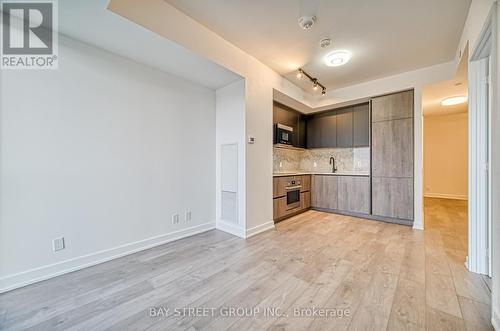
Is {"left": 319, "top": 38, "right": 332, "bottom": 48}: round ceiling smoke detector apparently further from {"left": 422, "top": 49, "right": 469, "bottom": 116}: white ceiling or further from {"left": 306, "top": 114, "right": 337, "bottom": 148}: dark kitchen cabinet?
{"left": 306, "top": 114, "right": 337, "bottom": 148}: dark kitchen cabinet

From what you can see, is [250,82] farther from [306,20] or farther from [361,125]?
[361,125]

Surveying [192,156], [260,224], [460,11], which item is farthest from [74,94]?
[460,11]

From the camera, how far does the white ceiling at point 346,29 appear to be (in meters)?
2.09

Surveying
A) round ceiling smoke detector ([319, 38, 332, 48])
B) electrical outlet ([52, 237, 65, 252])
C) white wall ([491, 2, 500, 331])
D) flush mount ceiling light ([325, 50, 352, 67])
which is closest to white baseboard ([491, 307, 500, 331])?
white wall ([491, 2, 500, 331])

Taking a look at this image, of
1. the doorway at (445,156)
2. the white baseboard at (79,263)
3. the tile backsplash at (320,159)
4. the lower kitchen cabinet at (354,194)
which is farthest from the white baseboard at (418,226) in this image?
the white baseboard at (79,263)

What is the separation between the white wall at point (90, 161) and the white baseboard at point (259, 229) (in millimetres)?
897

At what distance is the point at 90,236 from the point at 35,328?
98 centimetres

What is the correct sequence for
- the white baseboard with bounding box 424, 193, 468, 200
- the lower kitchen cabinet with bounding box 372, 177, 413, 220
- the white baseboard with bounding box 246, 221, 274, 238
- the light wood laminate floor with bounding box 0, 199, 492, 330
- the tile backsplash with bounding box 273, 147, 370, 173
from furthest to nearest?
the white baseboard with bounding box 424, 193, 468, 200 → the tile backsplash with bounding box 273, 147, 370, 173 → the lower kitchen cabinet with bounding box 372, 177, 413, 220 → the white baseboard with bounding box 246, 221, 274, 238 → the light wood laminate floor with bounding box 0, 199, 492, 330

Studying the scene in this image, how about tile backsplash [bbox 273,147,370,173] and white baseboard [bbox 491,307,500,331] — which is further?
tile backsplash [bbox 273,147,370,173]

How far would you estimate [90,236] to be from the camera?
224 cm

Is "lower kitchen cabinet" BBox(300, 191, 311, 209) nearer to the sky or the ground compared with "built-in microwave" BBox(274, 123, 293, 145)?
nearer to the ground

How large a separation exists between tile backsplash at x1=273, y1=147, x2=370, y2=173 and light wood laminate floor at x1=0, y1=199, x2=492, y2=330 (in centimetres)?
210

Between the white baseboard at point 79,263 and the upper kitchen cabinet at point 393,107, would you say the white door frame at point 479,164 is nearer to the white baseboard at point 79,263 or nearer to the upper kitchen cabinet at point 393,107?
the upper kitchen cabinet at point 393,107

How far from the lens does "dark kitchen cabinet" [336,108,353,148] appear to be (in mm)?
4379
